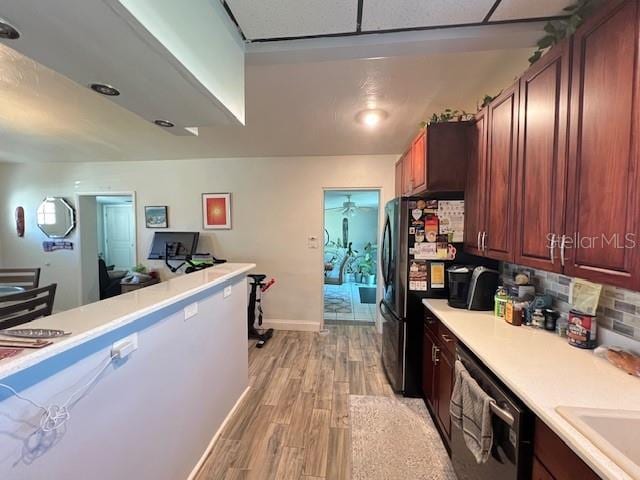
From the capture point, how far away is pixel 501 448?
113 centimetres

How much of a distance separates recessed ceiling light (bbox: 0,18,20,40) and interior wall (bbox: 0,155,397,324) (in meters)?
3.17

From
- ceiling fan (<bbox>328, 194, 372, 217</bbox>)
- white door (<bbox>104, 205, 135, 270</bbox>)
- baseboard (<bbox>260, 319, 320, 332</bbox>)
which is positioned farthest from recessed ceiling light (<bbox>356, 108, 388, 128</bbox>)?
white door (<bbox>104, 205, 135, 270</bbox>)

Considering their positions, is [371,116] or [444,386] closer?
[444,386]

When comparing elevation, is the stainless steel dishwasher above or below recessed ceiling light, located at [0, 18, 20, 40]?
below

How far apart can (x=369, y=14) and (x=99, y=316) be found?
171cm

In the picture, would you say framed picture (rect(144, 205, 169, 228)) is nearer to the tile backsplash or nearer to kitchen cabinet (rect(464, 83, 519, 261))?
kitchen cabinet (rect(464, 83, 519, 261))

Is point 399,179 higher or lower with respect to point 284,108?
lower

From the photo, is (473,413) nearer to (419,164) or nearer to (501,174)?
(501,174)

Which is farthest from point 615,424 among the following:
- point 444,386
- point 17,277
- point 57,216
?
point 57,216

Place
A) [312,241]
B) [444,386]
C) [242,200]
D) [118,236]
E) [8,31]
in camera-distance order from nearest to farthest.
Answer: [8,31]
[444,386]
[312,241]
[242,200]
[118,236]

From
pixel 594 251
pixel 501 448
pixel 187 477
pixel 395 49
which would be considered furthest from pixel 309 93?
pixel 187 477

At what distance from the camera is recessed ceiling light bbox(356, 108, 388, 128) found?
101 inches

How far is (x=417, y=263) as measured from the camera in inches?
90.3

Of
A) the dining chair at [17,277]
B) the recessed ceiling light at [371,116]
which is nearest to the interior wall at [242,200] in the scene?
the recessed ceiling light at [371,116]
